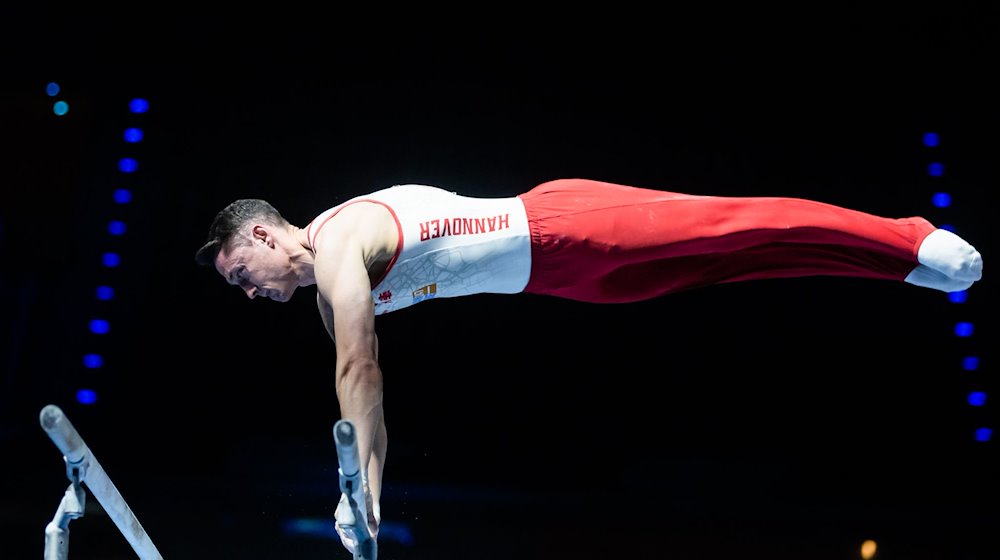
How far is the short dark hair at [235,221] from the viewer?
2.89 m

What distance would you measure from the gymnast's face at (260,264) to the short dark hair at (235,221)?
0.9 inches

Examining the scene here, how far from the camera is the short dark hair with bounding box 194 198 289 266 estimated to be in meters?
2.89

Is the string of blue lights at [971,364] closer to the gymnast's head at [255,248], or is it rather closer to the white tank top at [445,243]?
the white tank top at [445,243]

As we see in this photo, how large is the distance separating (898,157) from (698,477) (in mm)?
1772

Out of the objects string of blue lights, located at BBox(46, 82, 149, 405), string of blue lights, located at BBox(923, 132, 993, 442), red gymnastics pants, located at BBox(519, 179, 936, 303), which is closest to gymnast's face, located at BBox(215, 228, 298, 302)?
red gymnastics pants, located at BBox(519, 179, 936, 303)

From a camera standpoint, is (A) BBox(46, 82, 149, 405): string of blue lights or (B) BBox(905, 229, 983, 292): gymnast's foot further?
(A) BBox(46, 82, 149, 405): string of blue lights

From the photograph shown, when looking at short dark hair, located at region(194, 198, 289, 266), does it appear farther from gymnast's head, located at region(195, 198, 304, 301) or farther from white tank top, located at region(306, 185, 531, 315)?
white tank top, located at region(306, 185, 531, 315)

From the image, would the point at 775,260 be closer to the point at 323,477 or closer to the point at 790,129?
the point at 790,129

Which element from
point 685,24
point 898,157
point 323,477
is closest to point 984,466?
point 898,157

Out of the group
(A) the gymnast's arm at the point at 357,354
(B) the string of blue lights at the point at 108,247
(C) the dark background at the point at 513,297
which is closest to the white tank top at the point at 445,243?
(A) the gymnast's arm at the point at 357,354

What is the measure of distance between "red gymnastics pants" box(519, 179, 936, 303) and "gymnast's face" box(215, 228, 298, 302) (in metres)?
0.71

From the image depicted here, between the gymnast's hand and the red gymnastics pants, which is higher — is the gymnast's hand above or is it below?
below

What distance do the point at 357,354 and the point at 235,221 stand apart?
68 cm

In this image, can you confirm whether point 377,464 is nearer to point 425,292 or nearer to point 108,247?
point 425,292
